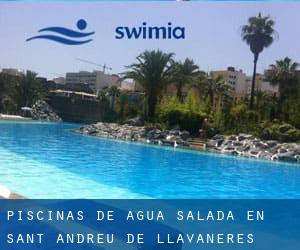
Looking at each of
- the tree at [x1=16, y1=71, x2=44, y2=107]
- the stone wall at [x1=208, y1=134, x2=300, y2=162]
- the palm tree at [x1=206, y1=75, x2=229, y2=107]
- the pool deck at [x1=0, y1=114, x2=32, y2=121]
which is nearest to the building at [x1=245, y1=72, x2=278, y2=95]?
the palm tree at [x1=206, y1=75, x2=229, y2=107]

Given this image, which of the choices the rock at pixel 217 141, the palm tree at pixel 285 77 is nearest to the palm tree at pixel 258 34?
the palm tree at pixel 285 77

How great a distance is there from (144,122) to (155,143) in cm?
136

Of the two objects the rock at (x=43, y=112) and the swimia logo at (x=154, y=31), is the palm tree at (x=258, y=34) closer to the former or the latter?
the swimia logo at (x=154, y=31)

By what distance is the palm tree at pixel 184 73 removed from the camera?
47.9 feet

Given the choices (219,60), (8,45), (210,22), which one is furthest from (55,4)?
(219,60)

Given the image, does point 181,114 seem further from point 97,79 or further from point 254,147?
point 97,79

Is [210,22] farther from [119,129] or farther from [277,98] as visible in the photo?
[277,98]

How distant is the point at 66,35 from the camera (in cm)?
1038

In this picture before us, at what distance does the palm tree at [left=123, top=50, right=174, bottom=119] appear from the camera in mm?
15141

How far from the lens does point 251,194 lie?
8102 millimetres

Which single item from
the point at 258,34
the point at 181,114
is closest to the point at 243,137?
the point at 181,114

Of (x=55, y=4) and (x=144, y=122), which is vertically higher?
(x=55, y=4)

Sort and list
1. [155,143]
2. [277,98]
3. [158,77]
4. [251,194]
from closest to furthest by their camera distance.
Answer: [251,194]
[158,77]
[155,143]
[277,98]

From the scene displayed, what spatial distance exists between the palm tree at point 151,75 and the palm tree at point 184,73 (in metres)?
0.31
